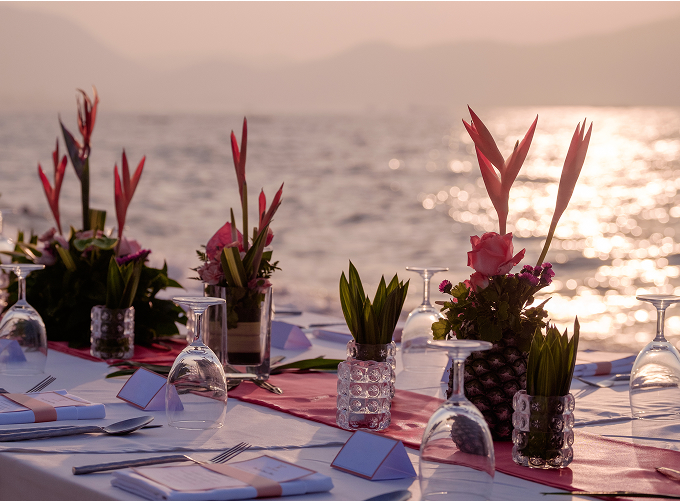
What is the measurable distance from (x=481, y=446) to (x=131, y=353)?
1.54m

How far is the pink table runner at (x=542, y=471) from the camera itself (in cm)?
138

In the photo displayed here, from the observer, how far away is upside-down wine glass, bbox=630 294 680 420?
1.80 m

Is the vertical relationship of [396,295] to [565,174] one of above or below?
below

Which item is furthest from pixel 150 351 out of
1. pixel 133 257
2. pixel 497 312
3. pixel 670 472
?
pixel 670 472

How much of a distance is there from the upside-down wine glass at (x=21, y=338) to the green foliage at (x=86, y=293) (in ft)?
1.60

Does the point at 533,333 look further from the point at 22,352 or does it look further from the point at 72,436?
the point at 22,352

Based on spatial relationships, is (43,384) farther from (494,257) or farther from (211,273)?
(494,257)

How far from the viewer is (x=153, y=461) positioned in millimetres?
1362

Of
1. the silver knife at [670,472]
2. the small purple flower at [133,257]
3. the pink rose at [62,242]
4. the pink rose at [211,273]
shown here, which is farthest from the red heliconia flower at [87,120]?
the silver knife at [670,472]

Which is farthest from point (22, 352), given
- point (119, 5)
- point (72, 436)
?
point (119, 5)

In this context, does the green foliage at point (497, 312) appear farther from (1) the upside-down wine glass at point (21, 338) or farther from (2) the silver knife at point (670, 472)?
(1) the upside-down wine glass at point (21, 338)

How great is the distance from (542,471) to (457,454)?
310mm

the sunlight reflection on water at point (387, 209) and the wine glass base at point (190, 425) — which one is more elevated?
the sunlight reflection on water at point (387, 209)

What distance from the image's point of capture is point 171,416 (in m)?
1.64
